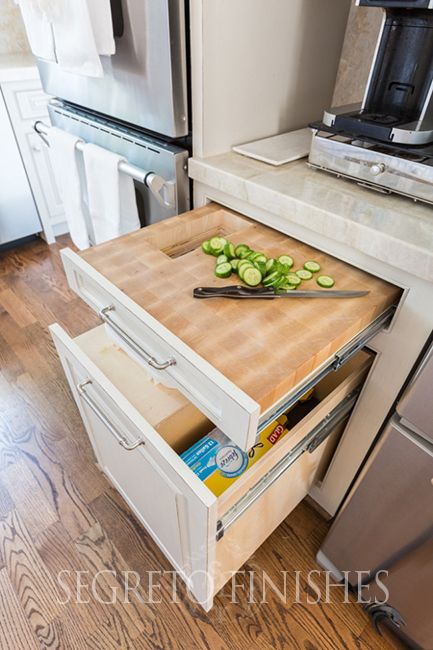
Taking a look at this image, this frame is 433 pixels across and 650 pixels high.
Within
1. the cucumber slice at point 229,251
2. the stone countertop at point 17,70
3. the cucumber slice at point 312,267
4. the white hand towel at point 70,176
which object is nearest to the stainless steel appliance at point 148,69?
the white hand towel at point 70,176

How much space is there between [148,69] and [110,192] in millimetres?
325

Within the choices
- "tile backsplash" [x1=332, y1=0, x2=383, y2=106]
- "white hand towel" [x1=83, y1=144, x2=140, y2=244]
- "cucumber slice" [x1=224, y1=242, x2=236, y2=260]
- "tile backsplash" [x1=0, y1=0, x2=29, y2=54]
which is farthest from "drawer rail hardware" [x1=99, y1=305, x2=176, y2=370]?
"tile backsplash" [x1=0, y1=0, x2=29, y2=54]

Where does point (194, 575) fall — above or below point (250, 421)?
below

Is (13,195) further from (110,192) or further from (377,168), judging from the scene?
(377,168)

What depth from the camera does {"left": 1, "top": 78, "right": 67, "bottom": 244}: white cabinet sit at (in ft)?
5.62

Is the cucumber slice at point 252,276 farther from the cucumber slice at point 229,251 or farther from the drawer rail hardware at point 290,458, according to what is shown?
the drawer rail hardware at point 290,458

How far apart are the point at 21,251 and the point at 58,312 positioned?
2.14 feet

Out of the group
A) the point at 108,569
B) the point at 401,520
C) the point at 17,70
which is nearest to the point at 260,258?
the point at 401,520

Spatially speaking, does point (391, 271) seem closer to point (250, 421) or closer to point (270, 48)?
point (250, 421)

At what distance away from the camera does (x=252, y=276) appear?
2.00ft

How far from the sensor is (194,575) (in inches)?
29.4

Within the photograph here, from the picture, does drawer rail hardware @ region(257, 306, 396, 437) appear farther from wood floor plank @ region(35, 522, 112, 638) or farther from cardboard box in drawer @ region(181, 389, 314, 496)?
wood floor plank @ region(35, 522, 112, 638)

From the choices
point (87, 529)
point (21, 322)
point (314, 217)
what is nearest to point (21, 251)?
point (21, 322)

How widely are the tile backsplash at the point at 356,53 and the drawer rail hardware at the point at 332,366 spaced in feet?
2.55
